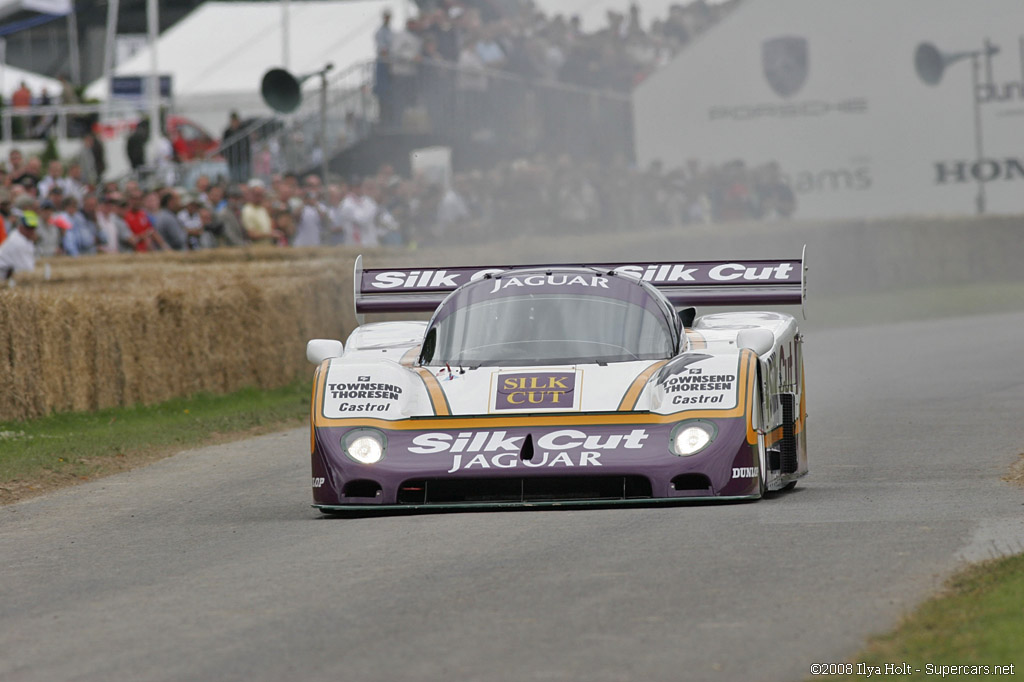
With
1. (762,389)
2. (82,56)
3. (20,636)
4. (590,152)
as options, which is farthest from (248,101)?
(20,636)

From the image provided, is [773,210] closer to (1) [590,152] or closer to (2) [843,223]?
(2) [843,223]

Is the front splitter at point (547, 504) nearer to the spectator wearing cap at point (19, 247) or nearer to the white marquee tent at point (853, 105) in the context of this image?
the spectator wearing cap at point (19, 247)

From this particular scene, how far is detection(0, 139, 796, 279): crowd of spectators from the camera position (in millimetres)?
24312

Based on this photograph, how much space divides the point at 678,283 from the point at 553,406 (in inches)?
98.3

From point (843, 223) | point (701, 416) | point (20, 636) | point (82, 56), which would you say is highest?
point (82, 56)

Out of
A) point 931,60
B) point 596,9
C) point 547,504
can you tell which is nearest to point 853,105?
point 931,60

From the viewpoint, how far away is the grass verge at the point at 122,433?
12.2 m

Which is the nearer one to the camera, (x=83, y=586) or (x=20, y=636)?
(x=20, y=636)

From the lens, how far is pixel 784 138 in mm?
39656

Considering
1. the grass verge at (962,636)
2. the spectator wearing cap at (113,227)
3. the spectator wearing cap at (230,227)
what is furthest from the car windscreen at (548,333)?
the spectator wearing cap at (230,227)

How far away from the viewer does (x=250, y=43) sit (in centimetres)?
4084

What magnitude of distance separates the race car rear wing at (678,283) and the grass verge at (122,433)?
268 centimetres

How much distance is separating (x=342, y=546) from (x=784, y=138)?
108 feet

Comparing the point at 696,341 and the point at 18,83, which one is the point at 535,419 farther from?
the point at 18,83
